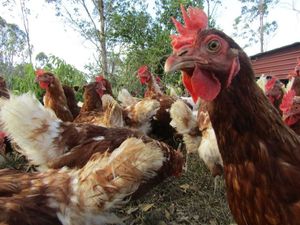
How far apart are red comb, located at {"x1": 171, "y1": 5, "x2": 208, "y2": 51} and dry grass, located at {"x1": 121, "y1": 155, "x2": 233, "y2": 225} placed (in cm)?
211

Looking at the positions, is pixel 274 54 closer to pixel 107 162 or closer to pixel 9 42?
pixel 107 162

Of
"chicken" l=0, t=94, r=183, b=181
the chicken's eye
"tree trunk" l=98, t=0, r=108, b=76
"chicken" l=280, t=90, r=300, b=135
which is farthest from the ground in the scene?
"tree trunk" l=98, t=0, r=108, b=76

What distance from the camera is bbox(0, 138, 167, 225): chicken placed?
2013 millimetres

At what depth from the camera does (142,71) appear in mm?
6750

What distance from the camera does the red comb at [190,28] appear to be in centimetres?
160

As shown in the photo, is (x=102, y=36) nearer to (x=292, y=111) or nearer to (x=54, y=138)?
(x=54, y=138)

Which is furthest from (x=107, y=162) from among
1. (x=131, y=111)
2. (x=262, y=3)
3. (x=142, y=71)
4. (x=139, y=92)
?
(x=262, y=3)

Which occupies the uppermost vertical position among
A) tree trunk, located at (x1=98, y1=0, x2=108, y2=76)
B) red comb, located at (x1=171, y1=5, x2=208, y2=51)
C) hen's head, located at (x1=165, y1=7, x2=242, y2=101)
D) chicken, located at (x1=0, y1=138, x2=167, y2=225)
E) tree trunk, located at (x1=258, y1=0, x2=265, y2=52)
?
tree trunk, located at (x1=258, y1=0, x2=265, y2=52)

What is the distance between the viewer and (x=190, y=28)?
171 cm

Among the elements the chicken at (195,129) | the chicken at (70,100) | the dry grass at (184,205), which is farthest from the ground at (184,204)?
the chicken at (70,100)

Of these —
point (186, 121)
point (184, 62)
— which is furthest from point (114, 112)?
point (184, 62)

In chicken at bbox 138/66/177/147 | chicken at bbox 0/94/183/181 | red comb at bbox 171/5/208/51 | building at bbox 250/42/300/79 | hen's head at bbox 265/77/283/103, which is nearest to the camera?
red comb at bbox 171/5/208/51

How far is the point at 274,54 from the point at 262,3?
13.7m

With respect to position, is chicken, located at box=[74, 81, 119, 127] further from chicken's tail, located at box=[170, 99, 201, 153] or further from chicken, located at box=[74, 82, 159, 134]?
chicken's tail, located at box=[170, 99, 201, 153]
